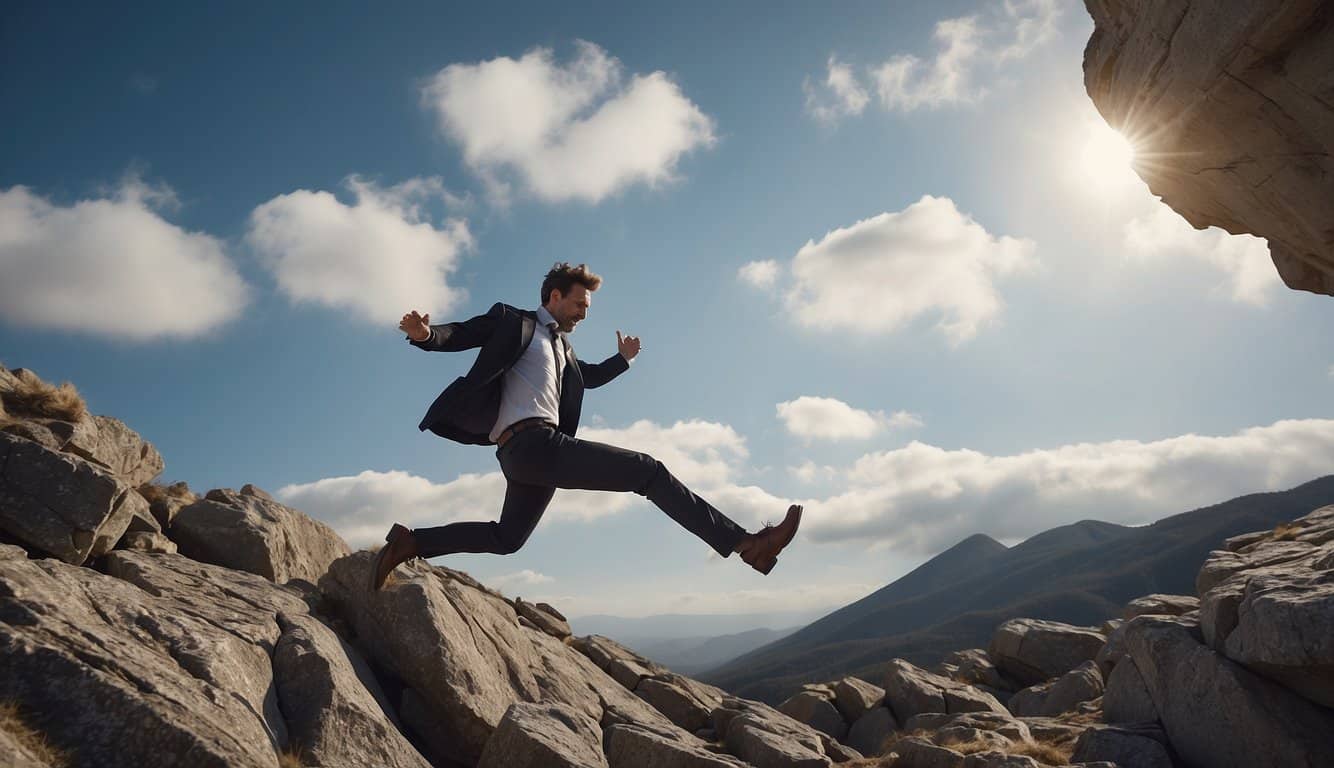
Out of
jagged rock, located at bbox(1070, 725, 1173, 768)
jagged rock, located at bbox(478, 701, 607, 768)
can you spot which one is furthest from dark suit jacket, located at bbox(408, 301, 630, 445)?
jagged rock, located at bbox(1070, 725, 1173, 768)

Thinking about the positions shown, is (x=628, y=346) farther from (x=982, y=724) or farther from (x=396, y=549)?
(x=982, y=724)

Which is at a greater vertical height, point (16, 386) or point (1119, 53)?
point (1119, 53)

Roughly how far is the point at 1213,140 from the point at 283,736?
15.9 meters

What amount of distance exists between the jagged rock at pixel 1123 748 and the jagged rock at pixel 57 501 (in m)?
14.8

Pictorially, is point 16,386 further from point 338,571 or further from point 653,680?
point 653,680

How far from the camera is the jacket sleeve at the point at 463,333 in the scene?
7633mm

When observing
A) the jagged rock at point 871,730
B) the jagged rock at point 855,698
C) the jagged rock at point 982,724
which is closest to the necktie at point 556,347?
the jagged rock at point 982,724

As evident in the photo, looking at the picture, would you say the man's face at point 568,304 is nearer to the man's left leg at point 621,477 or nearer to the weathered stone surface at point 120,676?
the man's left leg at point 621,477

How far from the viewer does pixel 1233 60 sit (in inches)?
406

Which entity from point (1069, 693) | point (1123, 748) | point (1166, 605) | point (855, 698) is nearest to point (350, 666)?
point (1123, 748)

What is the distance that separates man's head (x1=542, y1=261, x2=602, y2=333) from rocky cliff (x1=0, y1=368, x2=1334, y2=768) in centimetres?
475

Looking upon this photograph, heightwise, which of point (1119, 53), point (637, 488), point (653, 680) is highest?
point (1119, 53)

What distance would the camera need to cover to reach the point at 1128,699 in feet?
45.6

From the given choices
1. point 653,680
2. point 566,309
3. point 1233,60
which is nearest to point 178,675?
point 566,309
